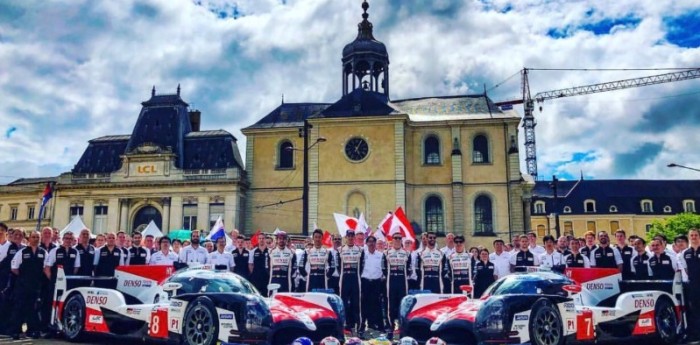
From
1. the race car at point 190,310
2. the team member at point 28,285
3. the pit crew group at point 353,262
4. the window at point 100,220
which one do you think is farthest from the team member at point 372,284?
the window at point 100,220

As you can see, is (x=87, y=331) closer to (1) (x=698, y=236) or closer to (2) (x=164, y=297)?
(2) (x=164, y=297)

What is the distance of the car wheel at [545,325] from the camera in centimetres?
871

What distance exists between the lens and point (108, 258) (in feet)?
41.7

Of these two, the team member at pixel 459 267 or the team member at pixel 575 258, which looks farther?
the team member at pixel 459 267

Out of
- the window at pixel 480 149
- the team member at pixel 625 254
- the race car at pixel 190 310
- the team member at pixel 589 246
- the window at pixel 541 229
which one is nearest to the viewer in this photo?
the race car at pixel 190 310

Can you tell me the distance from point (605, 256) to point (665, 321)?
8.25 ft

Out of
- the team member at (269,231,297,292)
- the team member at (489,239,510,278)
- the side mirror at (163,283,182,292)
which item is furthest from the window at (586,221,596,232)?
the side mirror at (163,283,182,292)

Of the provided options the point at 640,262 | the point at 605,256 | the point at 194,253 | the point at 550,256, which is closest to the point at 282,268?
the point at 194,253

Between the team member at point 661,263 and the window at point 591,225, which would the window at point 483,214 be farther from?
the window at point 591,225

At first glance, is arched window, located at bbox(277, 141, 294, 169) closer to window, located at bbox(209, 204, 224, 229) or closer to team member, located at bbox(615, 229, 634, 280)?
window, located at bbox(209, 204, 224, 229)

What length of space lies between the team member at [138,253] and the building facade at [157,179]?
28898 millimetres

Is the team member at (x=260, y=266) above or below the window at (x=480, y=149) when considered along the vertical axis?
below

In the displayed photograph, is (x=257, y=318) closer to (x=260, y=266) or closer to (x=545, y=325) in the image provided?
(x=545, y=325)

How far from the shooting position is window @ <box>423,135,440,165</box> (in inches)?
1684
